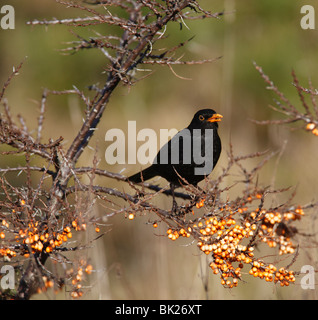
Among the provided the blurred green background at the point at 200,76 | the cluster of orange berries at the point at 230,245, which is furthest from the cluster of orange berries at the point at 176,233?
the blurred green background at the point at 200,76

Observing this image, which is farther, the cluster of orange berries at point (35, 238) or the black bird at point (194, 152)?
the black bird at point (194, 152)

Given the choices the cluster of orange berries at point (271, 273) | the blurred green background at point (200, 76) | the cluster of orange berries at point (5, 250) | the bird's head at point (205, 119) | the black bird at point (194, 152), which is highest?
the blurred green background at point (200, 76)

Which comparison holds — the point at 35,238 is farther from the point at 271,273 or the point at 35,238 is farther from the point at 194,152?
the point at 194,152

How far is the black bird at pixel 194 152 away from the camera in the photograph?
14.4ft

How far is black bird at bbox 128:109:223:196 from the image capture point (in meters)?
4.39

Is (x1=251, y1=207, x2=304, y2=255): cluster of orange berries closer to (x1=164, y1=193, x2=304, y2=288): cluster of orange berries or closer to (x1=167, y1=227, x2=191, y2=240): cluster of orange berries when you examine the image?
(x1=164, y1=193, x2=304, y2=288): cluster of orange berries

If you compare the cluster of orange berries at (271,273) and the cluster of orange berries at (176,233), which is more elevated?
the cluster of orange berries at (176,233)

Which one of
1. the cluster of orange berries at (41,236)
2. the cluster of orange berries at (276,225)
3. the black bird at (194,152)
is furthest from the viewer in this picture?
the black bird at (194,152)

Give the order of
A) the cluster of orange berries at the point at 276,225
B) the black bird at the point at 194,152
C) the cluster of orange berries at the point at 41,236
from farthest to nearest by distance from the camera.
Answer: the black bird at the point at 194,152 → the cluster of orange berries at the point at 276,225 → the cluster of orange berries at the point at 41,236

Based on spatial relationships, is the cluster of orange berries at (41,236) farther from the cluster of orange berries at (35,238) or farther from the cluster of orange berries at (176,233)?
the cluster of orange berries at (176,233)

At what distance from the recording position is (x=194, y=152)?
4.41 m

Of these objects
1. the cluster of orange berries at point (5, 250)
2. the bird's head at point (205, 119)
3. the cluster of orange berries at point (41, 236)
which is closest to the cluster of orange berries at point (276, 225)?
the cluster of orange berries at point (41, 236)

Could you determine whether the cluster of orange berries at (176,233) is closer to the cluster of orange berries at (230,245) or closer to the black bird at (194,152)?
the cluster of orange berries at (230,245)

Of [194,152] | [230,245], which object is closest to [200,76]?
[194,152]
